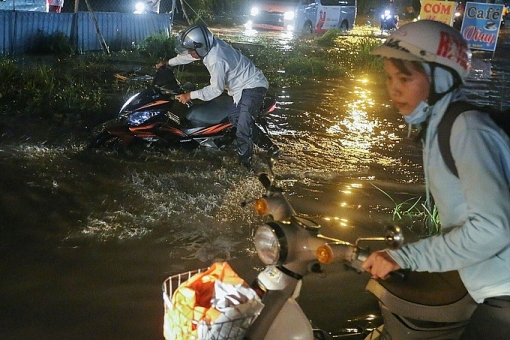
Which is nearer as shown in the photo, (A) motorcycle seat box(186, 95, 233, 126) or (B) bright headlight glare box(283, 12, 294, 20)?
(A) motorcycle seat box(186, 95, 233, 126)

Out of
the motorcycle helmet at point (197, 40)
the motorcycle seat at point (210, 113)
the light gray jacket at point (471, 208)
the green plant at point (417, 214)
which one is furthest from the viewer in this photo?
the motorcycle seat at point (210, 113)

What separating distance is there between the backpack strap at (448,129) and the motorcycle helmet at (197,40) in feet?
16.4

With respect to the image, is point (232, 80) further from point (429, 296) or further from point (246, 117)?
point (429, 296)

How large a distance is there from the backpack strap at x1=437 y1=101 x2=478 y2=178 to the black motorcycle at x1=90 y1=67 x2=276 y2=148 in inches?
211

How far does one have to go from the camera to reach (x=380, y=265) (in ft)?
6.92

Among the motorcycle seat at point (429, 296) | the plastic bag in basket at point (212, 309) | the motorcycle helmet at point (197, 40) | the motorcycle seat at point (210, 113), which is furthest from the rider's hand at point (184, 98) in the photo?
the plastic bag in basket at point (212, 309)

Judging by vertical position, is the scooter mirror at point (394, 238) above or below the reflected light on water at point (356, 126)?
above

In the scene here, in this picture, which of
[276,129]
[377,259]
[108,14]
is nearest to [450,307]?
[377,259]

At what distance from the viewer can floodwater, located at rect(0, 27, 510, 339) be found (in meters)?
4.11

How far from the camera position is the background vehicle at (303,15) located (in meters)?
27.2

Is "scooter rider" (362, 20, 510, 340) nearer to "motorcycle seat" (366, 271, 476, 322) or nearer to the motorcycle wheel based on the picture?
"motorcycle seat" (366, 271, 476, 322)

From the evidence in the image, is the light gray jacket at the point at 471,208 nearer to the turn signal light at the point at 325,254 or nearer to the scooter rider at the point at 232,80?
the turn signal light at the point at 325,254

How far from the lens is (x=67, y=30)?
14703 mm

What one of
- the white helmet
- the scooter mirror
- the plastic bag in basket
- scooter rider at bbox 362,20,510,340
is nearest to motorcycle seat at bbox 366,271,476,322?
scooter rider at bbox 362,20,510,340
